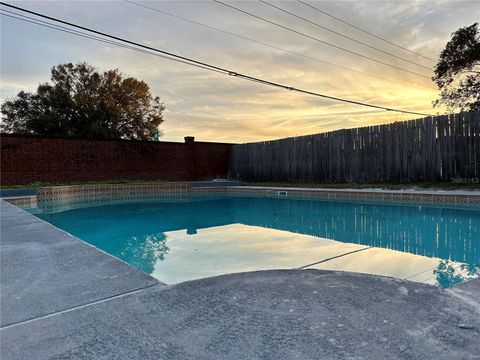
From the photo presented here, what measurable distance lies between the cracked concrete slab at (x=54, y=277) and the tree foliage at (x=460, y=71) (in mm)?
12985

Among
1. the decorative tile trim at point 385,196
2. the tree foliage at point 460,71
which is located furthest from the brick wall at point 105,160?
the tree foliage at point 460,71

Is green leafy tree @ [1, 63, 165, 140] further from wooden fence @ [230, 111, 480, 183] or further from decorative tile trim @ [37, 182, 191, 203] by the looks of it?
wooden fence @ [230, 111, 480, 183]

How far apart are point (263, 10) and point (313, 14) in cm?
169

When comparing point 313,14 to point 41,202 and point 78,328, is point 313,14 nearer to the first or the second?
point 41,202

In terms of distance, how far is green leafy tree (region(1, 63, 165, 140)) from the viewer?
15.8 m

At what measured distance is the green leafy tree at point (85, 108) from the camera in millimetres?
15781

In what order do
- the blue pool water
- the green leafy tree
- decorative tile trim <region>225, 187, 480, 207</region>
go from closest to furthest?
the blue pool water < decorative tile trim <region>225, 187, 480, 207</region> < the green leafy tree

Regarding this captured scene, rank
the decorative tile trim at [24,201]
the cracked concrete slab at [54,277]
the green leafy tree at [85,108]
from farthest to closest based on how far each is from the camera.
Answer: the green leafy tree at [85,108] < the decorative tile trim at [24,201] < the cracked concrete slab at [54,277]

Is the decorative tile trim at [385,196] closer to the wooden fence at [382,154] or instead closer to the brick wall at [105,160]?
the wooden fence at [382,154]

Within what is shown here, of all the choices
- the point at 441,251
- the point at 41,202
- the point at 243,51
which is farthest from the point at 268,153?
the point at 441,251

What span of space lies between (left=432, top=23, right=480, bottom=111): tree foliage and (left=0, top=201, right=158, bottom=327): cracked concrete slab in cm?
1299

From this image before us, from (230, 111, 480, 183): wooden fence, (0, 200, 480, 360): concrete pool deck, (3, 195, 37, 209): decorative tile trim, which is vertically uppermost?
(230, 111, 480, 183): wooden fence

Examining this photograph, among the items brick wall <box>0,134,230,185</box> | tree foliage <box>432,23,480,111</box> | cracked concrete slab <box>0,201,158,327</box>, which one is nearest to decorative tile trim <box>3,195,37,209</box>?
brick wall <box>0,134,230,185</box>

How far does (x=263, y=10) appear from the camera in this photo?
9.33 meters
